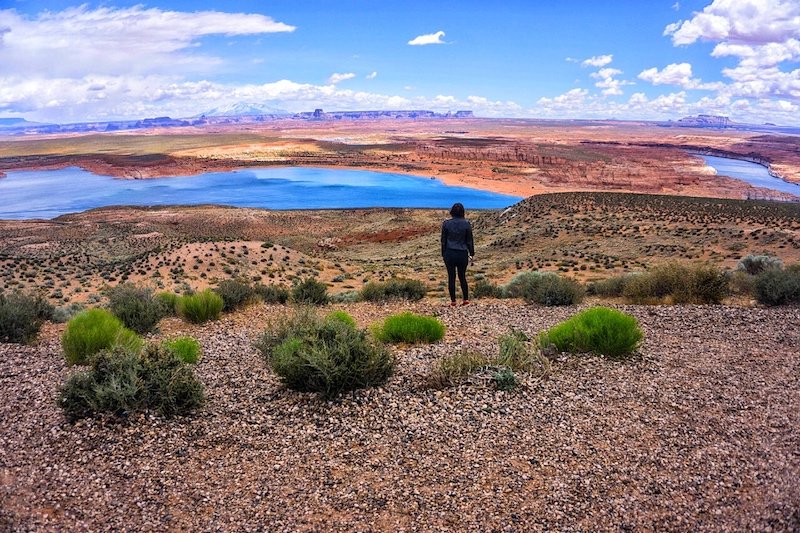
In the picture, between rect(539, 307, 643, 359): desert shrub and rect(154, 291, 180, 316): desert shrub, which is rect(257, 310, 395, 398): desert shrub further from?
rect(154, 291, 180, 316): desert shrub

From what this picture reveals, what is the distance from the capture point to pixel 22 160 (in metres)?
113

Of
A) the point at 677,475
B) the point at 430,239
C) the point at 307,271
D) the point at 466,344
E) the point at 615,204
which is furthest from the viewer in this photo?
the point at 615,204

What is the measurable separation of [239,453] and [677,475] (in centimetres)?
369

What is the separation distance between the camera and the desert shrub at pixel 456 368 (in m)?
5.96

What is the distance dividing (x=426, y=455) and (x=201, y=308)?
6.67 m

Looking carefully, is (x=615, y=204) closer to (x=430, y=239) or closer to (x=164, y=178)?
(x=430, y=239)

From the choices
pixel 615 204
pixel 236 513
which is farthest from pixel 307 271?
pixel 615 204

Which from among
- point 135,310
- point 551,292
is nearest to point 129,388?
point 135,310

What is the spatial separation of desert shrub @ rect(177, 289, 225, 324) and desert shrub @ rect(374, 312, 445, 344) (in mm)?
3870

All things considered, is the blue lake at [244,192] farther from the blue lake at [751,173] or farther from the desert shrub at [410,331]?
the desert shrub at [410,331]

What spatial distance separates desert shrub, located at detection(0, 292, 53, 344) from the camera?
812 centimetres

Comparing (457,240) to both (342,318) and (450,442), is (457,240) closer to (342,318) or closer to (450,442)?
(342,318)

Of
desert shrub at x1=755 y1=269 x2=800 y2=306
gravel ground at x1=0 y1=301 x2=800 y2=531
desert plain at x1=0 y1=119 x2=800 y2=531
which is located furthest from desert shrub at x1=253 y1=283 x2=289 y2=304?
desert shrub at x1=755 y1=269 x2=800 y2=306

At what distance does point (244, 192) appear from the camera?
70688mm
